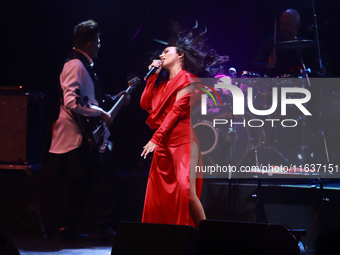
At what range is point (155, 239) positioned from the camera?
1.86 meters

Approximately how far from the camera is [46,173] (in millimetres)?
4113

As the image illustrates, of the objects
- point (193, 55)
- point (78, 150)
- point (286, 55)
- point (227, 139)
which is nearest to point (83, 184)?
point (78, 150)

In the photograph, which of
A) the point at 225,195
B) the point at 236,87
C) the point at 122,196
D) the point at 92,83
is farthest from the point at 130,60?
the point at 225,195

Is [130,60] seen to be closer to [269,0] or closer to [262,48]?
[262,48]

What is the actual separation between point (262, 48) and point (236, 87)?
1.20 m

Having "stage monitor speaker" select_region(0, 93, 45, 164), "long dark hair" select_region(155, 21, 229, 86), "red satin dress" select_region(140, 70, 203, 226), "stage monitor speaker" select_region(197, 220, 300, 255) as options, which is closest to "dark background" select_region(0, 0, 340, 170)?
"stage monitor speaker" select_region(0, 93, 45, 164)

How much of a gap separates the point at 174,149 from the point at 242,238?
147 cm

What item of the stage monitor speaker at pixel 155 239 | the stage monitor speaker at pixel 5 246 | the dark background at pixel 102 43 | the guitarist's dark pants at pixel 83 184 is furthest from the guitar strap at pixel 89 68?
the stage monitor speaker at pixel 5 246

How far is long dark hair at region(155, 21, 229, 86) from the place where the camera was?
135 inches

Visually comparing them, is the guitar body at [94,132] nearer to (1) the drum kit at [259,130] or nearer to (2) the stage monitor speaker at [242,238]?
(1) the drum kit at [259,130]

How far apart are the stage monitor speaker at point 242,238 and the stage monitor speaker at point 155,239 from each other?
0.07 m

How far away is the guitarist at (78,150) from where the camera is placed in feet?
13.3

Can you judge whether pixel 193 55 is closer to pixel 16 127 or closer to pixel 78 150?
pixel 78 150

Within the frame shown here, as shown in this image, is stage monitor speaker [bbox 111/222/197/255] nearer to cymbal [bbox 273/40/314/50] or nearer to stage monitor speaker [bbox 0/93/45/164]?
stage monitor speaker [bbox 0/93/45/164]
